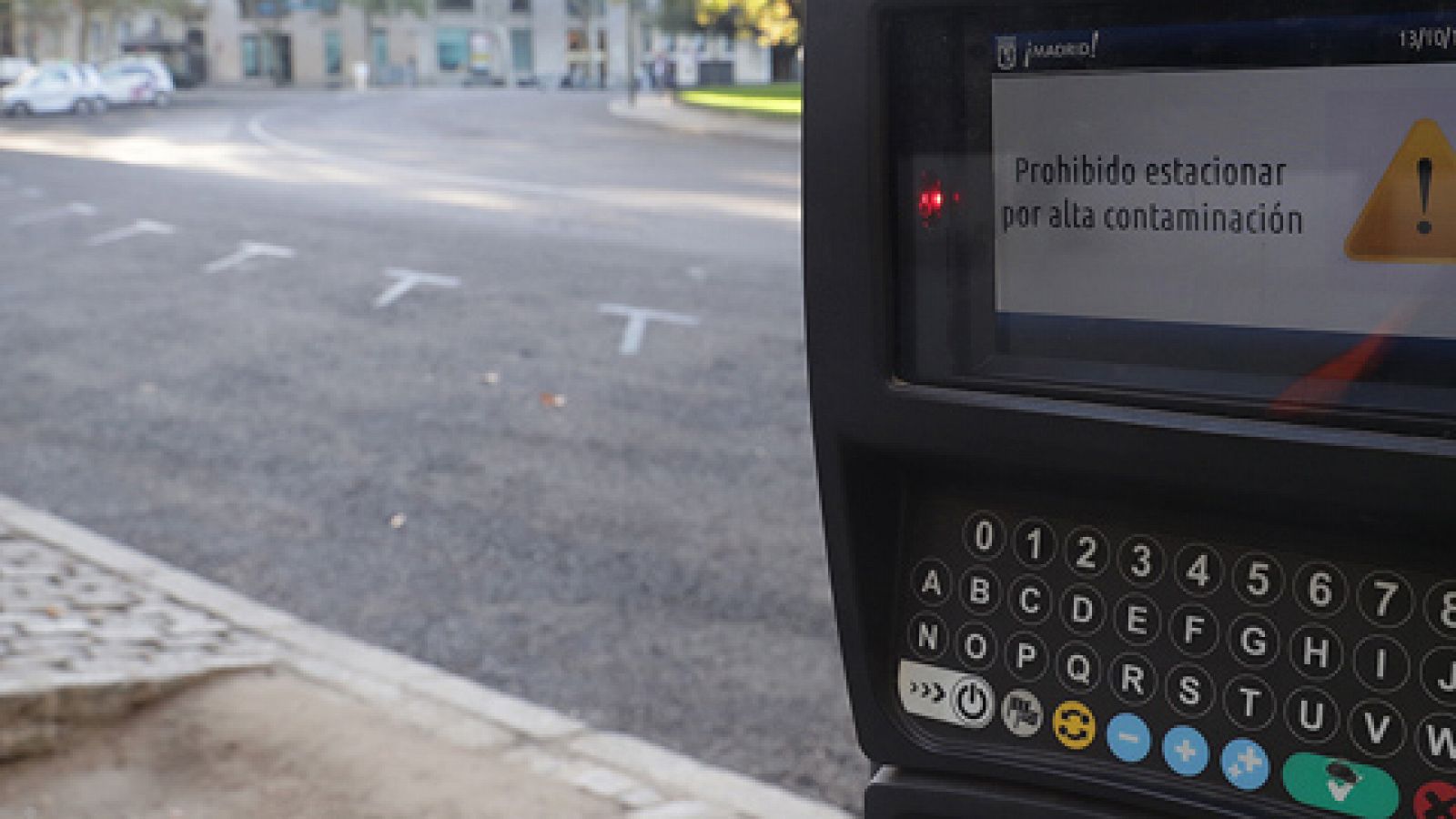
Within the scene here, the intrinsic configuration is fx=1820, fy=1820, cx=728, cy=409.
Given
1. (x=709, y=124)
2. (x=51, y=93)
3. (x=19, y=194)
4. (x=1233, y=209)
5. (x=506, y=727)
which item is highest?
(x=51, y=93)

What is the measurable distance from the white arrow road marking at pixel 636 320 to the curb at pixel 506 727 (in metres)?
4.65

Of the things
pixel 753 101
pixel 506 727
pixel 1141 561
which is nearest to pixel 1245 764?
pixel 1141 561

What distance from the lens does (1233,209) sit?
116 cm

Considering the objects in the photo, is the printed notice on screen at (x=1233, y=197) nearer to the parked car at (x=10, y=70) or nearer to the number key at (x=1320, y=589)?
the number key at (x=1320, y=589)

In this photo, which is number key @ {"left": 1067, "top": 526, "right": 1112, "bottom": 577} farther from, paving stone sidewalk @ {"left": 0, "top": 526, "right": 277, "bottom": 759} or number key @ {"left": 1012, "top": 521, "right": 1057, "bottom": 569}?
paving stone sidewalk @ {"left": 0, "top": 526, "right": 277, "bottom": 759}

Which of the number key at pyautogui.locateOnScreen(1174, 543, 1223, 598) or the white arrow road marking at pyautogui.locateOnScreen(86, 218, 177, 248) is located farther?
the white arrow road marking at pyautogui.locateOnScreen(86, 218, 177, 248)

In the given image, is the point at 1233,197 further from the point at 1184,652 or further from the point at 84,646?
the point at 84,646

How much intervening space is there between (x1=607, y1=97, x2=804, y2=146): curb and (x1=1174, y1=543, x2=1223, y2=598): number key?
27979 mm

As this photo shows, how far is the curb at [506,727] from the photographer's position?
4.40 metres

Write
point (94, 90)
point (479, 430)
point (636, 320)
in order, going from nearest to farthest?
1. point (479, 430)
2. point (636, 320)
3. point (94, 90)

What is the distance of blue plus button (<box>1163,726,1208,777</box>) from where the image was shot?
1.24m

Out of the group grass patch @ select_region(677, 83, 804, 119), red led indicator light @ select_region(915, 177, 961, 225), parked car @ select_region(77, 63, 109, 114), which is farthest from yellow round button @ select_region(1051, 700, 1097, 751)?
parked car @ select_region(77, 63, 109, 114)

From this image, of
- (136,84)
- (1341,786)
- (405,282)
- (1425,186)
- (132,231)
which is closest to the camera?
(1425,186)

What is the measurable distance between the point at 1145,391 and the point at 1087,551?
0.14 meters
